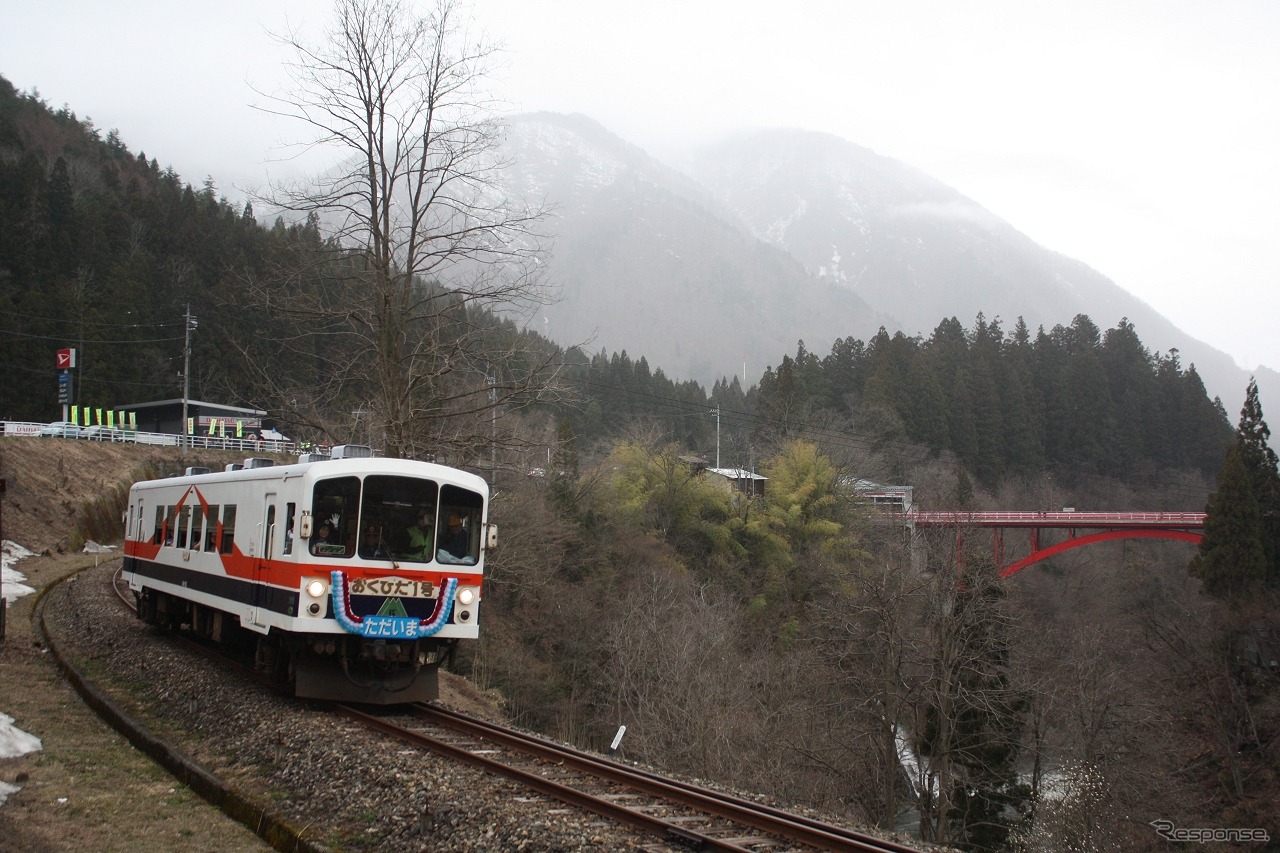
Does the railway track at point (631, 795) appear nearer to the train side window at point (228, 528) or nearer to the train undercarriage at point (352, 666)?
the train undercarriage at point (352, 666)

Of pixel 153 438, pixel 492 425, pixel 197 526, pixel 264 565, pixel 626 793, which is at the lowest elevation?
pixel 626 793

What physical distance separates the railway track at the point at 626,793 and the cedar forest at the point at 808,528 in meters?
5.76

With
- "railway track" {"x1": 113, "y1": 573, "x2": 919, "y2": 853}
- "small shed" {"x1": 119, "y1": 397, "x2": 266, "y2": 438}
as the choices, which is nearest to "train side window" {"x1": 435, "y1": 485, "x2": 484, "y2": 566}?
"railway track" {"x1": 113, "y1": 573, "x2": 919, "y2": 853}

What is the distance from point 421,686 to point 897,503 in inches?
1786

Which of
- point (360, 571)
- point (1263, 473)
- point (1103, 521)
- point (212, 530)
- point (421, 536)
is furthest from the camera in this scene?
point (1103, 521)

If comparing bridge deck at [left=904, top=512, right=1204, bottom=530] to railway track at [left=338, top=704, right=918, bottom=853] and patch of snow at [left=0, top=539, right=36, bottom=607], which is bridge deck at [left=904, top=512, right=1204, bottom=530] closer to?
patch of snow at [left=0, top=539, right=36, bottom=607]

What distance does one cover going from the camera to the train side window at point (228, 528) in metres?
11.8

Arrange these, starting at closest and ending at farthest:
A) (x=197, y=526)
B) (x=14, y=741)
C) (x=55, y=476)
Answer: (x=14, y=741), (x=197, y=526), (x=55, y=476)

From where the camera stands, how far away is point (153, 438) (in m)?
44.3

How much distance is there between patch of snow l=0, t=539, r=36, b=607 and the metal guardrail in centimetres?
914

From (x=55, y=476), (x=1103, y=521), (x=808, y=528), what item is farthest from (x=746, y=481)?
(x=55, y=476)

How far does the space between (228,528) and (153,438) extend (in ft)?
122

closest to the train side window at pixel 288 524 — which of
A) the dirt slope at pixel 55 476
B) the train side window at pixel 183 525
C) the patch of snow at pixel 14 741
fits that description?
the patch of snow at pixel 14 741

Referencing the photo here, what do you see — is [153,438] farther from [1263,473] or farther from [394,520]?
[1263,473]
